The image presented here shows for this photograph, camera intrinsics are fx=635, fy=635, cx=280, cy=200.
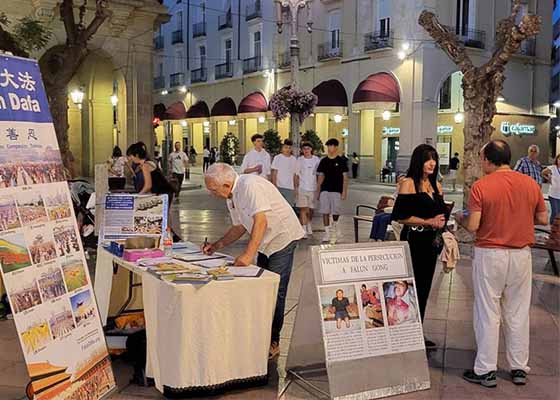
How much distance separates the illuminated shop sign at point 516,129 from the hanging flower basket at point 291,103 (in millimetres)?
18991

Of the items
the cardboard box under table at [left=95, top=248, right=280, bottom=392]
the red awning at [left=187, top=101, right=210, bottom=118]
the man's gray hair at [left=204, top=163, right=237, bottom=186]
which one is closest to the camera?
the cardboard box under table at [left=95, top=248, right=280, bottom=392]

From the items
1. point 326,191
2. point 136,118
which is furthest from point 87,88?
point 326,191

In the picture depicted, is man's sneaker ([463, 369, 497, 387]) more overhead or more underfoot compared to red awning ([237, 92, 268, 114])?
more underfoot

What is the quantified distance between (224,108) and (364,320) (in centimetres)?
3803

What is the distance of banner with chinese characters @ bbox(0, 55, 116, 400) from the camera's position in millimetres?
3471

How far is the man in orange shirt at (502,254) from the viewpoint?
14.7 ft

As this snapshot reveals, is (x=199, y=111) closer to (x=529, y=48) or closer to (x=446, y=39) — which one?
(x=529, y=48)

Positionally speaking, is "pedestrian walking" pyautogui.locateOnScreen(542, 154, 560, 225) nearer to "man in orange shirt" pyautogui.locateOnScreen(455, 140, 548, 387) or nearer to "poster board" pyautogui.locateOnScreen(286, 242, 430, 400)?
"man in orange shirt" pyautogui.locateOnScreen(455, 140, 548, 387)

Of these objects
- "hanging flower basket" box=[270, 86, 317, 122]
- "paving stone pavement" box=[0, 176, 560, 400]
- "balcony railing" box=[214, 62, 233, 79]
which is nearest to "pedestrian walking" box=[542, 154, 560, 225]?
"paving stone pavement" box=[0, 176, 560, 400]

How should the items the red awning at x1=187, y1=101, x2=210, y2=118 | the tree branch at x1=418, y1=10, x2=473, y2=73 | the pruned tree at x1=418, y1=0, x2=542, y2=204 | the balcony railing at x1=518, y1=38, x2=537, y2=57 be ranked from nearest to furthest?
the pruned tree at x1=418, y1=0, x2=542, y2=204 → the tree branch at x1=418, y1=10, x2=473, y2=73 → the balcony railing at x1=518, y1=38, x2=537, y2=57 → the red awning at x1=187, y1=101, x2=210, y2=118

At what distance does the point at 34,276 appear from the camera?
3566mm

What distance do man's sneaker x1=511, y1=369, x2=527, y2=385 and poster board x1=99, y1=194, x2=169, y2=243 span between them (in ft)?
10.2

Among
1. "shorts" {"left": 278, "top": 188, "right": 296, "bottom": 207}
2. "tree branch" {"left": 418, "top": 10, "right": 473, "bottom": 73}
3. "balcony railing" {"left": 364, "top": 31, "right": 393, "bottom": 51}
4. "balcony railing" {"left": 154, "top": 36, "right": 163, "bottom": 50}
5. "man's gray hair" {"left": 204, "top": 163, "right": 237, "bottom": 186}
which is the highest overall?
"balcony railing" {"left": 154, "top": 36, "right": 163, "bottom": 50}

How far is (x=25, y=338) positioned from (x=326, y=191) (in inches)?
317
